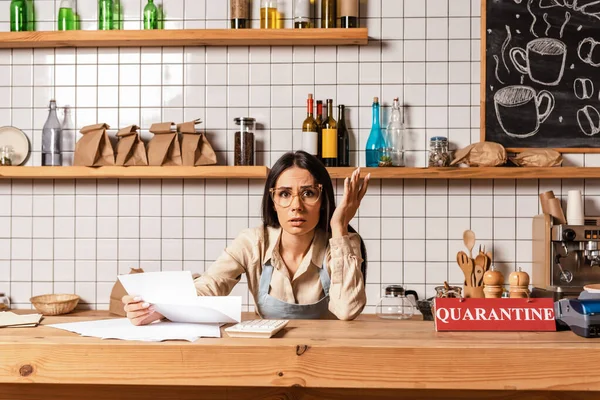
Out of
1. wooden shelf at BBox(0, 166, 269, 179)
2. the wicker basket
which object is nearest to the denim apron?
wooden shelf at BBox(0, 166, 269, 179)

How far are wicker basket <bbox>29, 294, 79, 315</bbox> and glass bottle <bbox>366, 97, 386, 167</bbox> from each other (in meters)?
1.48

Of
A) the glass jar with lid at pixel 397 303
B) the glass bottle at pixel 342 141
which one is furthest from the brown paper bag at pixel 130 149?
the glass jar with lid at pixel 397 303

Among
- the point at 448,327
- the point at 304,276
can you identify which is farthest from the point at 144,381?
the point at 304,276

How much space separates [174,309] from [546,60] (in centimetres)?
230

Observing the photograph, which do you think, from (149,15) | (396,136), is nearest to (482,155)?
(396,136)

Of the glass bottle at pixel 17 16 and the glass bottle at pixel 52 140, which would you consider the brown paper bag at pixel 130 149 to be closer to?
the glass bottle at pixel 52 140

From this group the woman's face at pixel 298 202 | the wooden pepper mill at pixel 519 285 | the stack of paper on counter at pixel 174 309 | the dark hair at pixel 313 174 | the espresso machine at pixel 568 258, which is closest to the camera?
the stack of paper on counter at pixel 174 309

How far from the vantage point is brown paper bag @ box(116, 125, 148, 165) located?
2.91 metres

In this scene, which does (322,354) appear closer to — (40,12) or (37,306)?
(37,306)

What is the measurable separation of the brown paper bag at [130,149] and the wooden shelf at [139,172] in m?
0.05

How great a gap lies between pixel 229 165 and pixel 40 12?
3.85 ft

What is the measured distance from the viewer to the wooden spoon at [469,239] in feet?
9.89

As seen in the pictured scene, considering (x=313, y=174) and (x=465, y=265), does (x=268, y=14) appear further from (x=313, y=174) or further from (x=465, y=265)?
(x=465, y=265)

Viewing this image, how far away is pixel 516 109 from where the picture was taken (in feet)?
9.88
